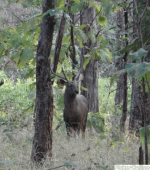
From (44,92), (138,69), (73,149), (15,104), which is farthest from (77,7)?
(15,104)

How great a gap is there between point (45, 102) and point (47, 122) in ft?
0.86

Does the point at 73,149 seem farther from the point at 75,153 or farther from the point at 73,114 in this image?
the point at 73,114

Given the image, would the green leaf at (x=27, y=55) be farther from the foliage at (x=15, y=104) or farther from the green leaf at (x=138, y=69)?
the foliage at (x=15, y=104)

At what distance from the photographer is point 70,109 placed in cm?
752

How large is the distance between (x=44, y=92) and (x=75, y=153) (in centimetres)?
131

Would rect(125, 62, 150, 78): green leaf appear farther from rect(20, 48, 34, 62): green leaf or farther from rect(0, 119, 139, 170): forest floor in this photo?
rect(20, 48, 34, 62): green leaf

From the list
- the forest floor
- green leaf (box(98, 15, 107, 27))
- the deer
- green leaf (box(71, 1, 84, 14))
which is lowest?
the forest floor

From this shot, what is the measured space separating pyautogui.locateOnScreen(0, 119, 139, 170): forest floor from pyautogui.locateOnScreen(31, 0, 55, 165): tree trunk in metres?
0.20

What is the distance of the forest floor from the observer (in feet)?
14.8

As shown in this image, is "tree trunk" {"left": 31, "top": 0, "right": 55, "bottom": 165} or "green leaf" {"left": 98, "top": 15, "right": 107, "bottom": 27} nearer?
"tree trunk" {"left": 31, "top": 0, "right": 55, "bottom": 165}

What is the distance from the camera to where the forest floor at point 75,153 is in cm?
451

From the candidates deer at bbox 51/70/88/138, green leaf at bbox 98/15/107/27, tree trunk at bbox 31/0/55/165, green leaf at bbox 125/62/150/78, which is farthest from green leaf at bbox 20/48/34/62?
deer at bbox 51/70/88/138

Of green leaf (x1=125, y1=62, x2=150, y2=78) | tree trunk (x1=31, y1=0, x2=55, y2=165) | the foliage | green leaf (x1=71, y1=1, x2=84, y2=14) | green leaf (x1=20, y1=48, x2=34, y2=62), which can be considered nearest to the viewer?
green leaf (x1=125, y1=62, x2=150, y2=78)

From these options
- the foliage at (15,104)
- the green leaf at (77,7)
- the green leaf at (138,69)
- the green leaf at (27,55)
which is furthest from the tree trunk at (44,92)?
the foliage at (15,104)
